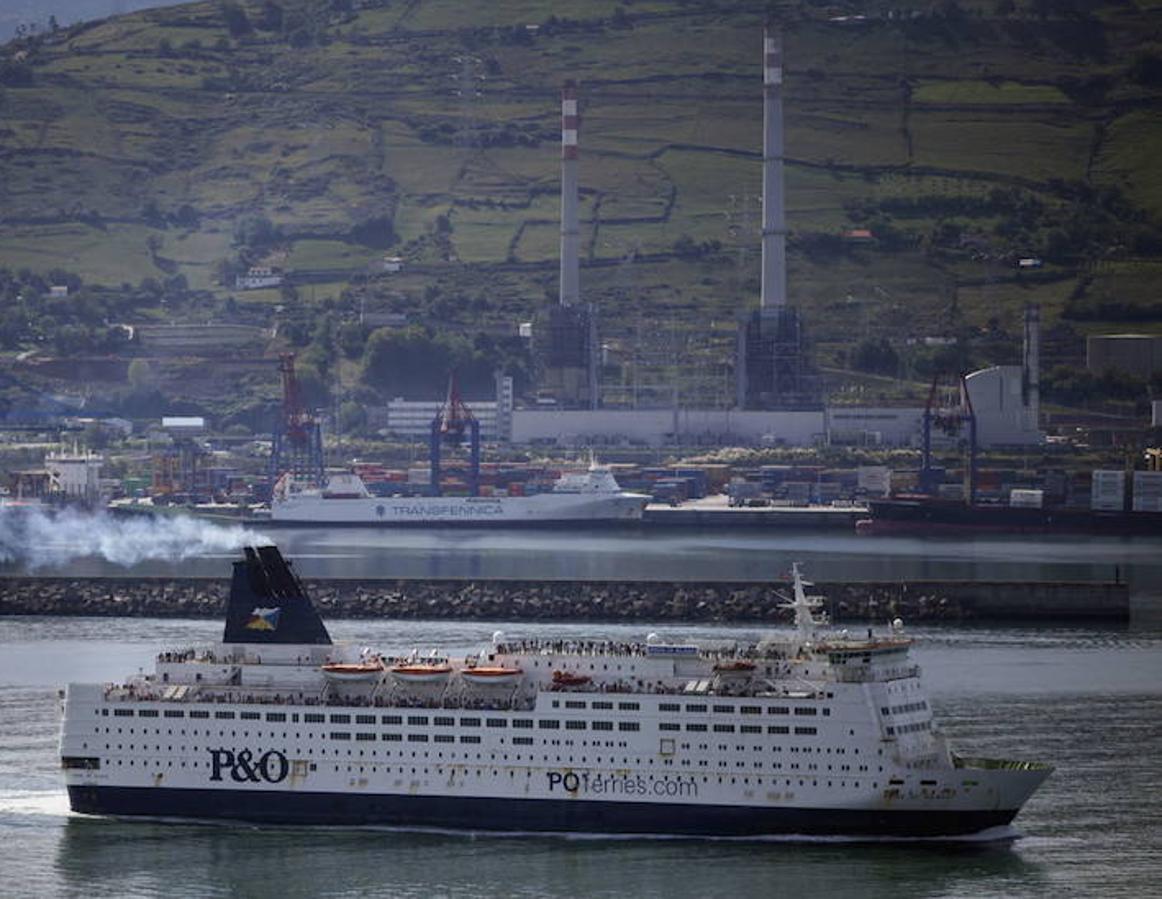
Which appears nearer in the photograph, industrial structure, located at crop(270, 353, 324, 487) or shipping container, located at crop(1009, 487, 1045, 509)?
shipping container, located at crop(1009, 487, 1045, 509)

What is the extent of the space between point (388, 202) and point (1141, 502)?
195 feet

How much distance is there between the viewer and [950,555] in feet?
252

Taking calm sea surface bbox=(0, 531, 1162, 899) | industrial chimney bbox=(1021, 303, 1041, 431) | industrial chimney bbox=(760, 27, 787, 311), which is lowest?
calm sea surface bbox=(0, 531, 1162, 899)

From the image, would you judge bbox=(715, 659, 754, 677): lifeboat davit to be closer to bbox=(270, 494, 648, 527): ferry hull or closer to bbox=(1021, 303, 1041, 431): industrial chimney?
bbox=(270, 494, 648, 527): ferry hull

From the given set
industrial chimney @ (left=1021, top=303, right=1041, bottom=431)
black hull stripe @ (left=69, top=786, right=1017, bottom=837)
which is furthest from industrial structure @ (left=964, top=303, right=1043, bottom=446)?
black hull stripe @ (left=69, top=786, right=1017, bottom=837)

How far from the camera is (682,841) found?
33.7m

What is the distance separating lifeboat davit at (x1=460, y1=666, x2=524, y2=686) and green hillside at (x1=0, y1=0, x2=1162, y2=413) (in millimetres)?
86321

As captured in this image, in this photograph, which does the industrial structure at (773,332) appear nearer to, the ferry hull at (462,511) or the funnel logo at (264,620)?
the ferry hull at (462,511)

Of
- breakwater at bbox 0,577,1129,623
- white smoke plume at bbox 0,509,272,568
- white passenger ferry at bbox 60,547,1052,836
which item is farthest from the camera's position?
white smoke plume at bbox 0,509,272,568

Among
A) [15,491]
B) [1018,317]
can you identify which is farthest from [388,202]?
[15,491]

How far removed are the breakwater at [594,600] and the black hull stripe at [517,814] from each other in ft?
70.9

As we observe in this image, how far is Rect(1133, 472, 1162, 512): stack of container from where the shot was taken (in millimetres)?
88613

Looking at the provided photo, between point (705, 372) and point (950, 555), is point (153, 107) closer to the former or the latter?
point (705, 372)

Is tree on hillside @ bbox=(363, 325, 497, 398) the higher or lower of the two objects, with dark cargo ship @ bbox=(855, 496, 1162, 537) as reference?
higher
